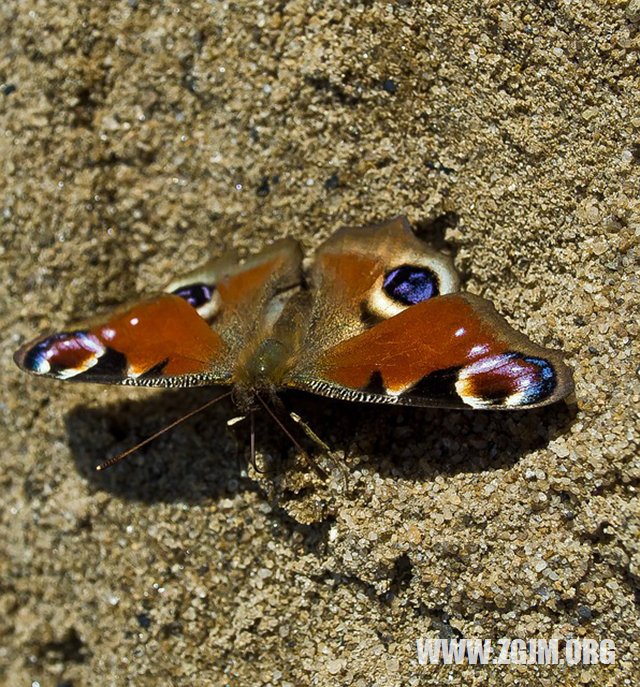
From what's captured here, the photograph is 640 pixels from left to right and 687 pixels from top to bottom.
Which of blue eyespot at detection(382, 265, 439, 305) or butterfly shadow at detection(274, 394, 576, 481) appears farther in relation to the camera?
blue eyespot at detection(382, 265, 439, 305)

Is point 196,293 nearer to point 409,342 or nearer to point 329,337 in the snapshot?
point 329,337

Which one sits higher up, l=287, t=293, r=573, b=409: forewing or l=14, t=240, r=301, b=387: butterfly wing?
l=14, t=240, r=301, b=387: butterfly wing

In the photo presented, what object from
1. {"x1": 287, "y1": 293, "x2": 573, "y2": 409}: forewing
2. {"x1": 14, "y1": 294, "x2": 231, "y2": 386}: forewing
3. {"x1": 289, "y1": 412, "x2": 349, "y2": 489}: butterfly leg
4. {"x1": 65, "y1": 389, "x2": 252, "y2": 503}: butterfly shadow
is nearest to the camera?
{"x1": 287, "y1": 293, "x2": 573, "y2": 409}: forewing

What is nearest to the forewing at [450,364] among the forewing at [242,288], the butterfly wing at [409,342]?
the butterfly wing at [409,342]

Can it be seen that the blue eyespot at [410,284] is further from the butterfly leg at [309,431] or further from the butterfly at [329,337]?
the butterfly leg at [309,431]

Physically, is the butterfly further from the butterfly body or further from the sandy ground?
the sandy ground

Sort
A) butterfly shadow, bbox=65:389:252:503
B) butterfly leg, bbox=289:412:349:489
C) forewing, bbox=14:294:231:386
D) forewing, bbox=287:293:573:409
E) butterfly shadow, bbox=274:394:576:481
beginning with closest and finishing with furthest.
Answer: forewing, bbox=287:293:573:409 → butterfly shadow, bbox=274:394:576:481 → butterfly leg, bbox=289:412:349:489 → forewing, bbox=14:294:231:386 → butterfly shadow, bbox=65:389:252:503

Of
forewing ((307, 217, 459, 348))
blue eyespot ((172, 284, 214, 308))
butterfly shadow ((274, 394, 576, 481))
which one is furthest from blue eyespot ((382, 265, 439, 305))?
blue eyespot ((172, 284, 214, 308))

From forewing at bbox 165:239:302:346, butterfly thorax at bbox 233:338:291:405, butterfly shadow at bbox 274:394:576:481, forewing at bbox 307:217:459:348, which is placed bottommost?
butterfly shadow at bbox 274:394:576:481

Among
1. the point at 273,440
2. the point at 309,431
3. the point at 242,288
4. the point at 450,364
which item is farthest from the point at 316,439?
the point at 242,288
